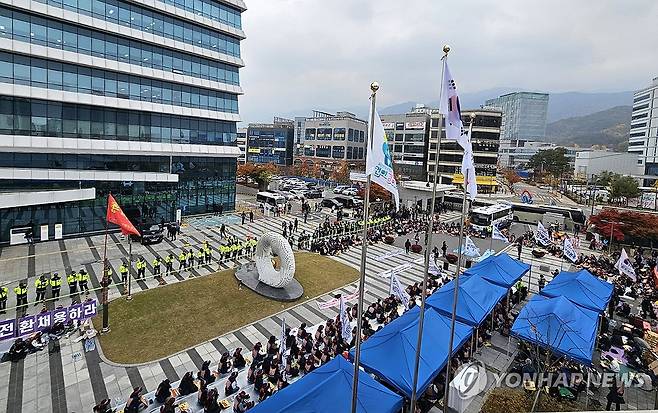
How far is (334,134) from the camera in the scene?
95.6 meters

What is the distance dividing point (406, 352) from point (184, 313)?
463 inches

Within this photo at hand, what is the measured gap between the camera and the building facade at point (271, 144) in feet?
357

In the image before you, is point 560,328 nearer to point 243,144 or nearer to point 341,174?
A: point 341,174

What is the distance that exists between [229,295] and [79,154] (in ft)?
74.3

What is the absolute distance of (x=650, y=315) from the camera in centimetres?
1953

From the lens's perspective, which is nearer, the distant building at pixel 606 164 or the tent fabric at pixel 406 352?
the tent fabric at pixel 406 352

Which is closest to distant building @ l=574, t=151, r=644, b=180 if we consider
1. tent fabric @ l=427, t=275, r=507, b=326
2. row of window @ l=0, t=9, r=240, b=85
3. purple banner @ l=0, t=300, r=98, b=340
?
tent fabric @ l=427, t=275, r=507, b=326

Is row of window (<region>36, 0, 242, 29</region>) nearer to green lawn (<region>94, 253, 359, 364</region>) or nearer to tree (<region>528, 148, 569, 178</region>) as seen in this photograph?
green lawn (<region>94, 253, 359, 364</region>)

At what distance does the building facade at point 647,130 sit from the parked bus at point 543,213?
5783 cm

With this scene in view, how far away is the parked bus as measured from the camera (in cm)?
4328

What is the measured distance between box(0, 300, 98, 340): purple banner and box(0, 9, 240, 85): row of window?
25.5 m

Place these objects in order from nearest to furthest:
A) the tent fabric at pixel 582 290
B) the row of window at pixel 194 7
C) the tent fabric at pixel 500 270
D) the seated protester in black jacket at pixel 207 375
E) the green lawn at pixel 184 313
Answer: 1. the seated protester in black jacket at pixel 207 375
2. the green lawn at pixel 184 313
3. the tent fabric at pixel 582 290
4. the tent fabric at pixel 500 270
5. the row of window at pixel 194 7

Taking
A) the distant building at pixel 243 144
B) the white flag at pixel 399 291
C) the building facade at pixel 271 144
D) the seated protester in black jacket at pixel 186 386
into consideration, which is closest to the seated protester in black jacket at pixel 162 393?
Result: the seated protester in black jacket at pixel 186 386

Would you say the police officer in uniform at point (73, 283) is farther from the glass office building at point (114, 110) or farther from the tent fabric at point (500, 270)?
the tent fabric at point (500, 270)
